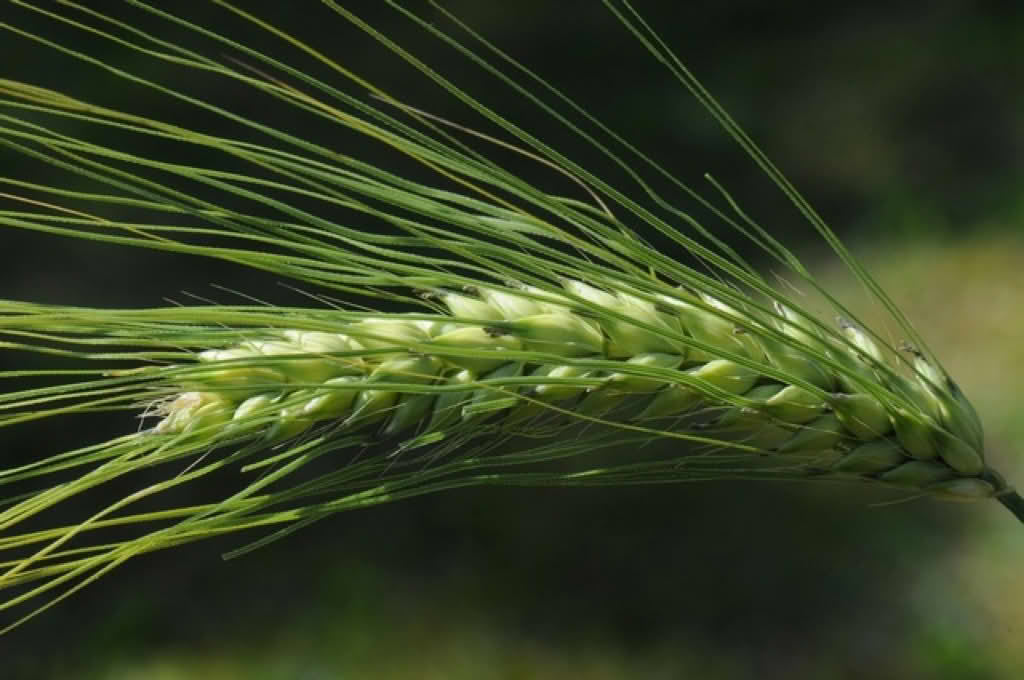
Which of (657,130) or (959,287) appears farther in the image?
(657,130)

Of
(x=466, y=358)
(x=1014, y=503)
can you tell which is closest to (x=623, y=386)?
(x=466, y=358)

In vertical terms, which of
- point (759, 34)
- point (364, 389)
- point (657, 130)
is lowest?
point (364, 389)

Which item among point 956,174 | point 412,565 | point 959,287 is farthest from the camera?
point 956,174

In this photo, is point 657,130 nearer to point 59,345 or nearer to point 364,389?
point 59,345

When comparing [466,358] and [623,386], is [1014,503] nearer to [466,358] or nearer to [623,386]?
[623,386]

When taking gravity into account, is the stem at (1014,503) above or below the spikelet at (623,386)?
below

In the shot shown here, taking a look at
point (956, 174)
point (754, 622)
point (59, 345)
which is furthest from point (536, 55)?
point (754, 622)

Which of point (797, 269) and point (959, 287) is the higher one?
point (959, 287)

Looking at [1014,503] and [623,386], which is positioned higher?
[623,386]
